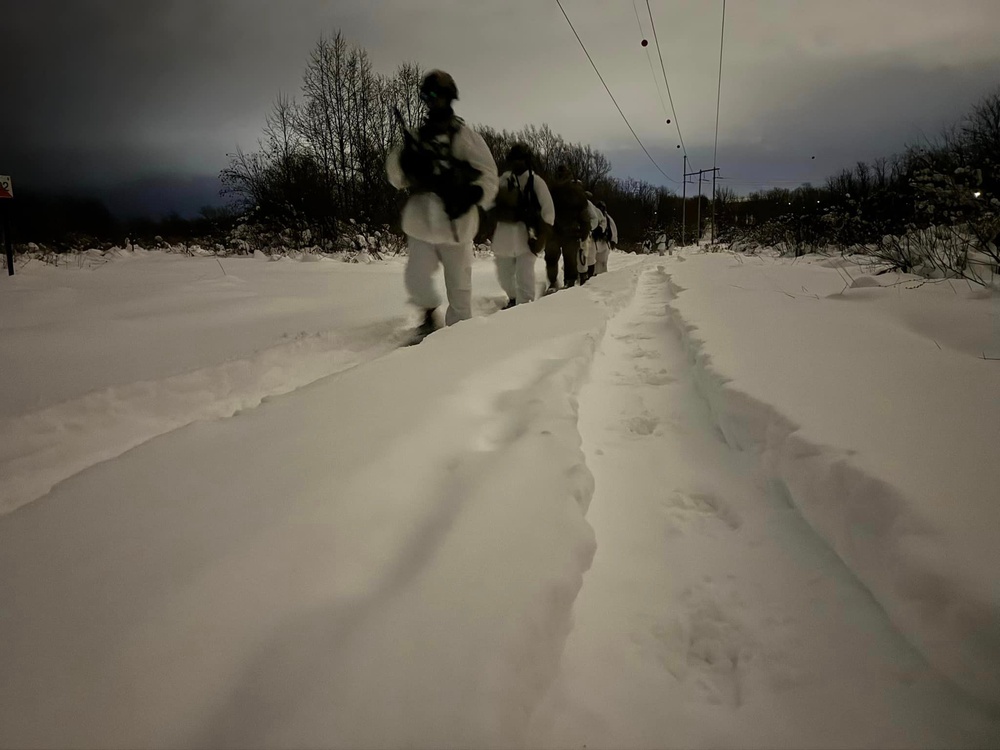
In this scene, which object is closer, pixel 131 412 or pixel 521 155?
pixel 131 412

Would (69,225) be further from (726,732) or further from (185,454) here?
(726,732)

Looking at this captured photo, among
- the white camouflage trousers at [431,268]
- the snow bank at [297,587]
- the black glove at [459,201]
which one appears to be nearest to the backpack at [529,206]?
the white camouflage trousers at [431,268]

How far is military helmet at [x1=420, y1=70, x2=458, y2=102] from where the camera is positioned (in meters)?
3.54

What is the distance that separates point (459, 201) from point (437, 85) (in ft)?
2.72

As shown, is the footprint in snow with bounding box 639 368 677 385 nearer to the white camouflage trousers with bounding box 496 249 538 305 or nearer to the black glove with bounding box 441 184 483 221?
the black glove with bounding box 441 184 483 221

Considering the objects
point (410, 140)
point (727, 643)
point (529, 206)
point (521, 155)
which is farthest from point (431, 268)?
point (727, 643)

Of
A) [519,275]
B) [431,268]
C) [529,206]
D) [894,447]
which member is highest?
[529,206]

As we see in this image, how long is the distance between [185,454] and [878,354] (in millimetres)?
2784

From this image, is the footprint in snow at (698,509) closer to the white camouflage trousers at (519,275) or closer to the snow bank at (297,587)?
the snow bank at (297,587)

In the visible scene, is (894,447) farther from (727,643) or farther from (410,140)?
(410,140)

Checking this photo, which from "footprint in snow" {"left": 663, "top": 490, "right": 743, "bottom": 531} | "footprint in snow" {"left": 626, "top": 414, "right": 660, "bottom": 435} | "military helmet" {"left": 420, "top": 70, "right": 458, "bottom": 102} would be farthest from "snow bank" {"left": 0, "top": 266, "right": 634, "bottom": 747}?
"military helmet" {"left": 420, "top": 70, "right": 458, "bottom": 102}

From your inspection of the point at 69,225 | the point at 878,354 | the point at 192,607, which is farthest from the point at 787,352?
the point at 69,225

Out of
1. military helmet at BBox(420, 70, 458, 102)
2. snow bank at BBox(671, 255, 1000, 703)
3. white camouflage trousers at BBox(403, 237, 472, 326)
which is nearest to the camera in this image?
snow bank at BBox(671, 255, 1000, 703)

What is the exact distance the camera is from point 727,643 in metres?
0.98
